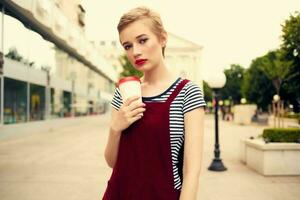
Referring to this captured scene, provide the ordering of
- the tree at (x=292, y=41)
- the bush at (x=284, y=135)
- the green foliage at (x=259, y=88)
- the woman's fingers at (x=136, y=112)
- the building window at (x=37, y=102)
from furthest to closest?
the green foliage at (x=259, y=88)
the building window at (x=37, y=102)
the tree at (x=292, y=41)
the bush at (x=284, y=135)
the woman's fingers at (x=136, y=112)

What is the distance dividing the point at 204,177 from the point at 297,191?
2.08 meters

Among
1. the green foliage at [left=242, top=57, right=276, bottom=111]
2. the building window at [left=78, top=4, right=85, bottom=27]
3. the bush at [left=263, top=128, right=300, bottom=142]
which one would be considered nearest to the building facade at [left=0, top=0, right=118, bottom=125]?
the building window at [left=78, top=4, right=85, bottom=27]

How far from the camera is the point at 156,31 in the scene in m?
1.69

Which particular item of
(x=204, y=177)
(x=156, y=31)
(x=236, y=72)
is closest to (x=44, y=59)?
(x=204, y=177)

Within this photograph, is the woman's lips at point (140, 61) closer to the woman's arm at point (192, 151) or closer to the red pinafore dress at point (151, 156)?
the red pinafore dress at point (151, 156)

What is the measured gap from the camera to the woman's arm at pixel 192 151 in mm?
1556

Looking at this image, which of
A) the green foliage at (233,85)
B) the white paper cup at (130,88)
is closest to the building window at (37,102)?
the white paper cup at (130,88)

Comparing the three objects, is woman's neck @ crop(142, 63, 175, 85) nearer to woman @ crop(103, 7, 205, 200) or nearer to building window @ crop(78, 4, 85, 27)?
woman @ crop(103, 7, 205, 200)

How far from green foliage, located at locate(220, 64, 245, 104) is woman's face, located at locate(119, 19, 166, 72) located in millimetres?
74173

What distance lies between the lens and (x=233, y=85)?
79625 mm

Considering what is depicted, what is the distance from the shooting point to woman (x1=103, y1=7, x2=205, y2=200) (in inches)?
61.2

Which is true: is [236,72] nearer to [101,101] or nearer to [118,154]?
[101,101]

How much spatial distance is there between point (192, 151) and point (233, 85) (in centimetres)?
8069

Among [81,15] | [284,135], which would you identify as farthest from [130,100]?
[81,15]
